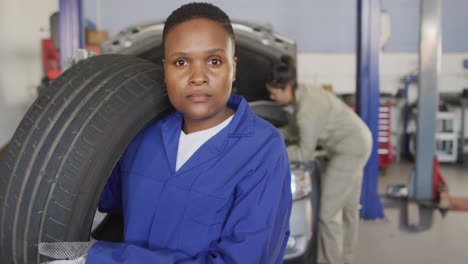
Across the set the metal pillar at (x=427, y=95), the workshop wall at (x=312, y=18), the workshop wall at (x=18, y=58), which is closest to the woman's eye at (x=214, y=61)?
the metal pillar at (x=427, y=95)

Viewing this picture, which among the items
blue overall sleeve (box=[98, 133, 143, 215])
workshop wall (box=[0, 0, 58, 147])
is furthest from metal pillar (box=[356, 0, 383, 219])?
workshop wall (box=[0, 0, 58, 147])

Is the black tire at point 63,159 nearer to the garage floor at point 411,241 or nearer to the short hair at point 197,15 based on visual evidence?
the short hair at point 197,15

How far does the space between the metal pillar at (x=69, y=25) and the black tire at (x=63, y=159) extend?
9.86ft

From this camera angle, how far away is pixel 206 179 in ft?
3.67

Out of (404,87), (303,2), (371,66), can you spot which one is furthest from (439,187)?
(303,2)

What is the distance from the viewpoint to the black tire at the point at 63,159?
1.13 meters

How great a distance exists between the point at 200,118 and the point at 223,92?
0.26ft

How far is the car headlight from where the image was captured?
99.0 inches

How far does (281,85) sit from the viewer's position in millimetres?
2975

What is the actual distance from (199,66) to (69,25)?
10.7 feet

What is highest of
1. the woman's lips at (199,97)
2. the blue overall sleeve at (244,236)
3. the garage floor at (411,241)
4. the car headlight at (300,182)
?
the woman's lips at (199,97)

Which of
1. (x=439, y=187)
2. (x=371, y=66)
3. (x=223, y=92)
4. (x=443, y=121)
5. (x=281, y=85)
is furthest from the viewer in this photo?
(x=443, y=121)

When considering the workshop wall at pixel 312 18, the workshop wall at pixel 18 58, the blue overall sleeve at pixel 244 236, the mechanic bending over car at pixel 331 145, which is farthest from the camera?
the workshop wall at pixel 312 18

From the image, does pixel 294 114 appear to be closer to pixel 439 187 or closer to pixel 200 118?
pixel 200 118
